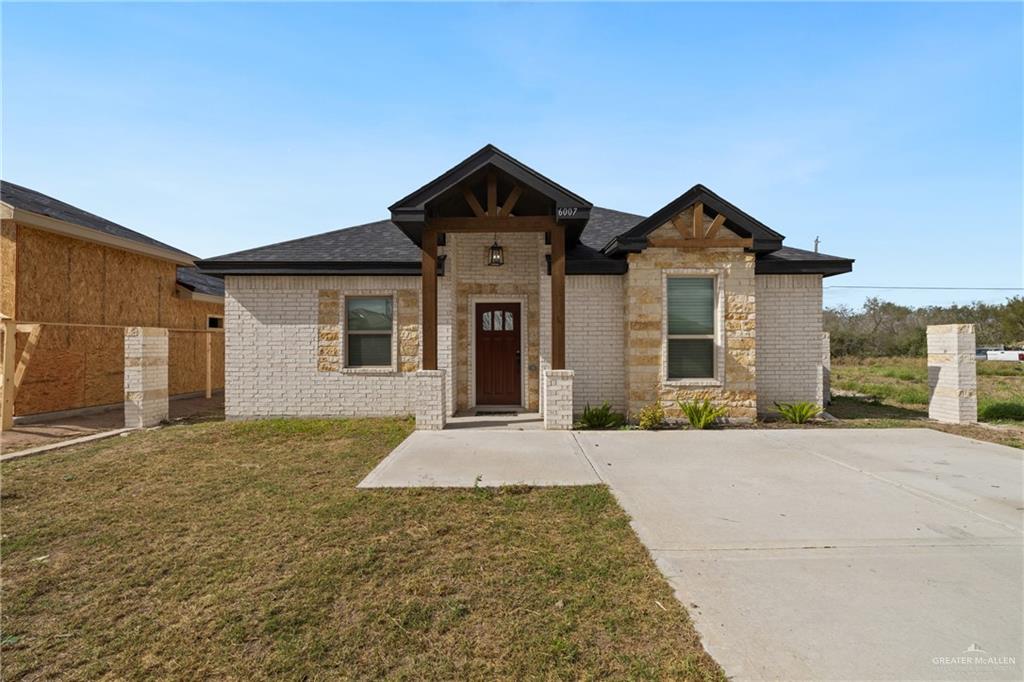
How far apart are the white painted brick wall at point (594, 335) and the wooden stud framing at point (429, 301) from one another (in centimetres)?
236

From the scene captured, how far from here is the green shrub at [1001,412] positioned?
903cm

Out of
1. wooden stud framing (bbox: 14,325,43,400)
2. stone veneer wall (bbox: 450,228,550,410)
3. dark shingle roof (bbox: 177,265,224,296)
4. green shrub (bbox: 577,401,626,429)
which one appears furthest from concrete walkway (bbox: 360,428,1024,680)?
Answer: dark shingle roof (bbox: 177,265,224,296)

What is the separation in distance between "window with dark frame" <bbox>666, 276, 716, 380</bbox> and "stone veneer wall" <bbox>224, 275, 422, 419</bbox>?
523 centimetres

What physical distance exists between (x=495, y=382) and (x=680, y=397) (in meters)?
3.89

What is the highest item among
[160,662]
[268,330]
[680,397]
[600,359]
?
[268,330]

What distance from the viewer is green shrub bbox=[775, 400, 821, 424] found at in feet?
27.8

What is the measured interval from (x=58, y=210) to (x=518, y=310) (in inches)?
461

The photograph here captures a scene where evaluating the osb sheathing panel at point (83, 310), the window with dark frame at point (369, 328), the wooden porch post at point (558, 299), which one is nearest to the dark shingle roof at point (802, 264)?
the wooden porch post at point (558, 299)

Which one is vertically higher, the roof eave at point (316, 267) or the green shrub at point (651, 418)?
the roof eave at point (316, 267)

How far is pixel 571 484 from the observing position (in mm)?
4941

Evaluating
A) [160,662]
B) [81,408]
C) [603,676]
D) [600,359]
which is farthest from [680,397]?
[81,408]

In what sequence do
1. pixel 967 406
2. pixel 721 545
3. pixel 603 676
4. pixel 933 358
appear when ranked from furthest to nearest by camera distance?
pixel 933 358 < pixel 967 406 < pixel 721 545 < pixel 603 676

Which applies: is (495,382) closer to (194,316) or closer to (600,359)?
(600,359)

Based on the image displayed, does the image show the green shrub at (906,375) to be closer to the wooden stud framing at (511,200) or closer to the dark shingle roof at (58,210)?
the wooden stud framing at (511,200)
